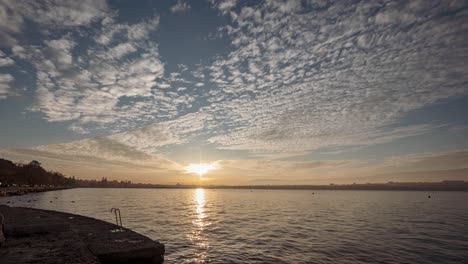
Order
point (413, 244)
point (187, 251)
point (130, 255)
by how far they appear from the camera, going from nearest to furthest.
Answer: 1. point (130, 255)
2. point (187, 251)
3. point (413, 244)

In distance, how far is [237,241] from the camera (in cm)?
2558

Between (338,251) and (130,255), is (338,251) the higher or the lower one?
the lower one

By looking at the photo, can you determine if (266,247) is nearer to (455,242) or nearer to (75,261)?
(75,261)

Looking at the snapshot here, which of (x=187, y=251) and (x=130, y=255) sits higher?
(x=130, y=255)

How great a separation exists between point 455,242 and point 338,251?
15575 millimetres

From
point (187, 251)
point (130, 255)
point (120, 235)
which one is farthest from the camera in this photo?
point (187, 251)

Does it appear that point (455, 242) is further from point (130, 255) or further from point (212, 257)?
point (130, 255)

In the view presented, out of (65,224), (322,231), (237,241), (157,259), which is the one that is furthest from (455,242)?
(65,224)

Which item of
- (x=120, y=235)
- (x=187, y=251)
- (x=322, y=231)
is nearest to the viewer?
(x=120, y=235)

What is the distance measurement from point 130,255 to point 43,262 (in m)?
5.05

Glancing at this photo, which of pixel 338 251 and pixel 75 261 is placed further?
pixel 338 251

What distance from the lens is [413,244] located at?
25016 millimetres

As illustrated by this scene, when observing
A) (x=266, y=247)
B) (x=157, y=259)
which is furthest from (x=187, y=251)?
(x=266, y=247)

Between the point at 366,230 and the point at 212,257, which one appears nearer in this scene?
the point at 212,257
